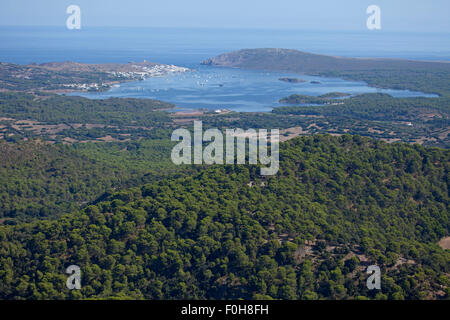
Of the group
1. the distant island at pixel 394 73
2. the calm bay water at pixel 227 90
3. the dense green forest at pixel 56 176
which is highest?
the distant island at pixel 394 73

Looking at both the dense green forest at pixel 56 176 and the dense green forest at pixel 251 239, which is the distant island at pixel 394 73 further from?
the dense green forest at pixel 251 239

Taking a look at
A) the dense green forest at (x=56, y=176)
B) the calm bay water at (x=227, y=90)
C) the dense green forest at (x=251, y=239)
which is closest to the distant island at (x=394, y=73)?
the calm bay water at (x=227, y=90)

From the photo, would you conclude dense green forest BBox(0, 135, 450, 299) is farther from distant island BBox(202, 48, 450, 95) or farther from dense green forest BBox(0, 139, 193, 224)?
distant island BBox(202, 48, 450, 95)

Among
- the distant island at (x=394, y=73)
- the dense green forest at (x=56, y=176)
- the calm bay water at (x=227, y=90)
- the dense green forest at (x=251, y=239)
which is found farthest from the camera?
the distant island at (x=394, y=73)

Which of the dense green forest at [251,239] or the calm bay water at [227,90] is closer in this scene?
the dense green forest at [251,239]

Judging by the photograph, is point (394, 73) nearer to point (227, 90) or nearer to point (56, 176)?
point (227, 90)

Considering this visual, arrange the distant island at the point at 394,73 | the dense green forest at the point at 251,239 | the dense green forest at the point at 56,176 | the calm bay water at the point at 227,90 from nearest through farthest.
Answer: the dense green forest at the point at 251,239, the dense green forest at the point at 56,176, the calm bay water at the point at 227,90, the distant island at the point at 394,73

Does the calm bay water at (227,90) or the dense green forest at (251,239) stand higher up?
the calm bay water at (227,90)
